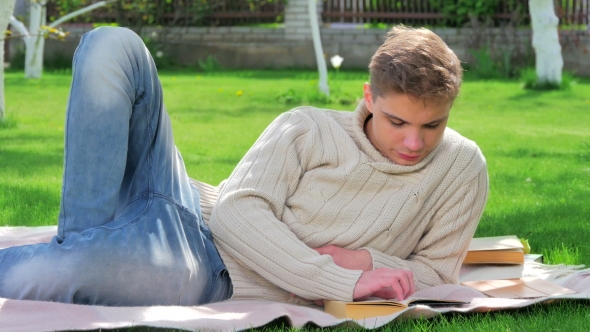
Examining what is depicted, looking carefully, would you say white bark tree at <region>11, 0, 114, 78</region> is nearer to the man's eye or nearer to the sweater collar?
the sweater collar

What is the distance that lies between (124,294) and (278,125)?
30.6 inches

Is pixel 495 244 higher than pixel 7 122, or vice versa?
pixel 495 244

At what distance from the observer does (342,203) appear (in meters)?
2.93

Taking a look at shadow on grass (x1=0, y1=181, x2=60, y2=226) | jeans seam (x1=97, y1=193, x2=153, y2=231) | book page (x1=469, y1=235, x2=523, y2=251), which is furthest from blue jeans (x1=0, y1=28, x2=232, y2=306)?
shadow on grass (x1=0, y1=181, x2=60, y2=226)

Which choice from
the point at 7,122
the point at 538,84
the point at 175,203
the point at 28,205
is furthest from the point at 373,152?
the point at 538,84

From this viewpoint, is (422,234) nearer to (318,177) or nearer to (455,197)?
(455,197)

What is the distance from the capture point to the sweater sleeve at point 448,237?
2924mm

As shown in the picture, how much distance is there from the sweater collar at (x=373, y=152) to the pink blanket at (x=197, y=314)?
1.36 feet

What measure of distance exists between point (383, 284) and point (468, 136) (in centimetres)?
581

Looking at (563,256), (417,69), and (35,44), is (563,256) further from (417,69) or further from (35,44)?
(35,44)

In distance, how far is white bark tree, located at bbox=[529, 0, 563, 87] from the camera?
1230 centimetres

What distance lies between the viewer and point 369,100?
2902mm

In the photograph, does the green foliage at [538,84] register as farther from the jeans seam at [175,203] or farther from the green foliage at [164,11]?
the jeans seam at [175,203]

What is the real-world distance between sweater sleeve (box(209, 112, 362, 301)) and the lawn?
11.2 inches
